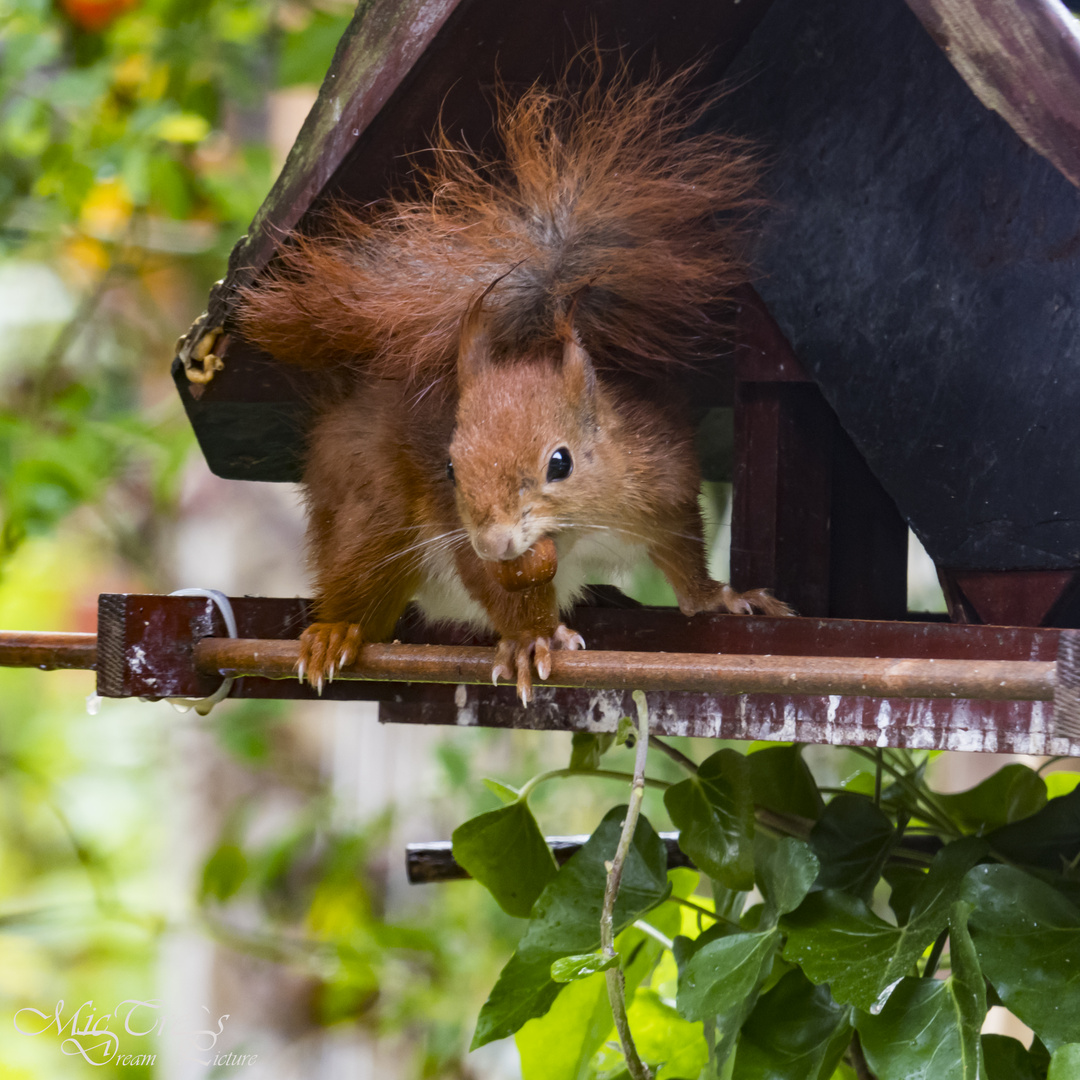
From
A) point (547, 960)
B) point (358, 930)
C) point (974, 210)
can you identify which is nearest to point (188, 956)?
point (358, 930)

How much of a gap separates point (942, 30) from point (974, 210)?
240 millimetres

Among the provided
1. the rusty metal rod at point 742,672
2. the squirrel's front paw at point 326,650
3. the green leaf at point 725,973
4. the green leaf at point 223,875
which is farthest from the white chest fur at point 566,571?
the green leaf at point 223,875

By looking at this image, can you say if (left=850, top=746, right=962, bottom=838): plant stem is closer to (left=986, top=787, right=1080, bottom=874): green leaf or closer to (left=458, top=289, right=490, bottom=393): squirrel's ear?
(left=986, top=787, right=1080, bottom=874): green leaf

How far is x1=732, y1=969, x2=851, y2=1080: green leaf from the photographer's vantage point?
0.83 metres

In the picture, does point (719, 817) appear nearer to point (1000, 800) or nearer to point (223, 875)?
point (1000, 800)

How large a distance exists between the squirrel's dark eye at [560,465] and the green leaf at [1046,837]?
44cm

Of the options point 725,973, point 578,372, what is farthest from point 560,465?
point 725,973

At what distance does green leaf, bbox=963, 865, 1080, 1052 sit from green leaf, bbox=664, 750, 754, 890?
7.0 inches

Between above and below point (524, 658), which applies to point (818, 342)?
above

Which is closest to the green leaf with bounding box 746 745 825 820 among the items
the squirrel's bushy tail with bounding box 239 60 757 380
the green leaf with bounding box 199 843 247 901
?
the squirrel's bushy tail with bounding box 239 60 757 380

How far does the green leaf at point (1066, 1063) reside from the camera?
2.08 feet

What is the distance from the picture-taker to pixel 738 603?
3.31 feet

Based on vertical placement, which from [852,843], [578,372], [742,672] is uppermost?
[578,372]

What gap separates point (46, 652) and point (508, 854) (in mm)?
427
